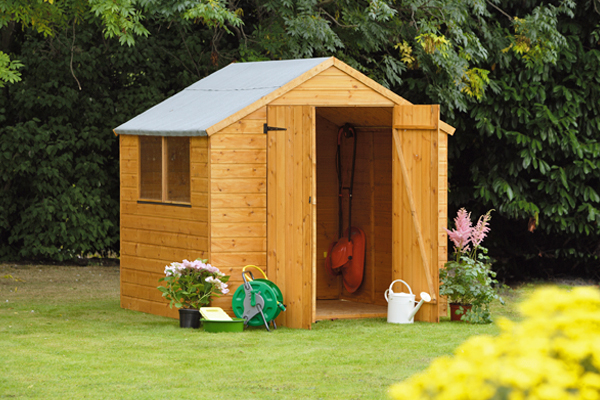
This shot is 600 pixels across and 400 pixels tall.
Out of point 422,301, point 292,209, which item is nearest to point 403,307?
point 422,301

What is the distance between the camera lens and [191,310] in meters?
7.93

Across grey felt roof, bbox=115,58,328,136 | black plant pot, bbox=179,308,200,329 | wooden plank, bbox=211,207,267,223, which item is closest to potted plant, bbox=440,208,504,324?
wooden plank, bbox=211,207,267,223

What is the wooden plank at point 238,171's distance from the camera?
26.5 feet

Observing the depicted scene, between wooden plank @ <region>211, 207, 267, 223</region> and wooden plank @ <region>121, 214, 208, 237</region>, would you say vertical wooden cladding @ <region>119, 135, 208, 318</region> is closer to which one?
wooden plank @ <region>121, 214, 208, 237</region>

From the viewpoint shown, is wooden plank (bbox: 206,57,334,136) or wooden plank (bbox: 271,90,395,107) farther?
wooden plank (bbox: 271,90,395,107)

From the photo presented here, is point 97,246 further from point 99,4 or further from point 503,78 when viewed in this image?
point 503,78

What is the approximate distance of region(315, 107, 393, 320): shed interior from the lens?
32.2 feet

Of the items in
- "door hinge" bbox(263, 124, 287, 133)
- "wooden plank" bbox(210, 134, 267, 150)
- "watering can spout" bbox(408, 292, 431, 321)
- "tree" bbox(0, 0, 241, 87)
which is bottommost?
"watering can spout" bbox(408, 292, 431, 321)

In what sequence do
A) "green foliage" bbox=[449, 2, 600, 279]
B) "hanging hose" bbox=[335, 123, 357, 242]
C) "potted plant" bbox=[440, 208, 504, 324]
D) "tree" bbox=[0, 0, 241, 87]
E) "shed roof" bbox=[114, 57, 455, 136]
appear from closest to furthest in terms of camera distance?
"shed roof" bbox=[114, 57, 455, 136] → "potted plant" bbox=[440, 208, 504, 324] → "tree" bbox=[0, 0, 241, 87] → "hanging hose" bbox=[335, 123, 357, 242] → "green foliage" bbox=[449, 2, 600, 279]

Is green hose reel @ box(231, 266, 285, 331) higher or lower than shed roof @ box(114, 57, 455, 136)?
lower

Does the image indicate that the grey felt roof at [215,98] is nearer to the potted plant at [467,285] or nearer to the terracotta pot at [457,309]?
the potted plant at [467,285]

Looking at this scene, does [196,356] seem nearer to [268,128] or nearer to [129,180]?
[268,128]

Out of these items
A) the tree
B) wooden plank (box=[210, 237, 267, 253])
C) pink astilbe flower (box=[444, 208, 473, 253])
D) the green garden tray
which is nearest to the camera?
the green garden tray

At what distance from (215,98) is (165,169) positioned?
104cm
